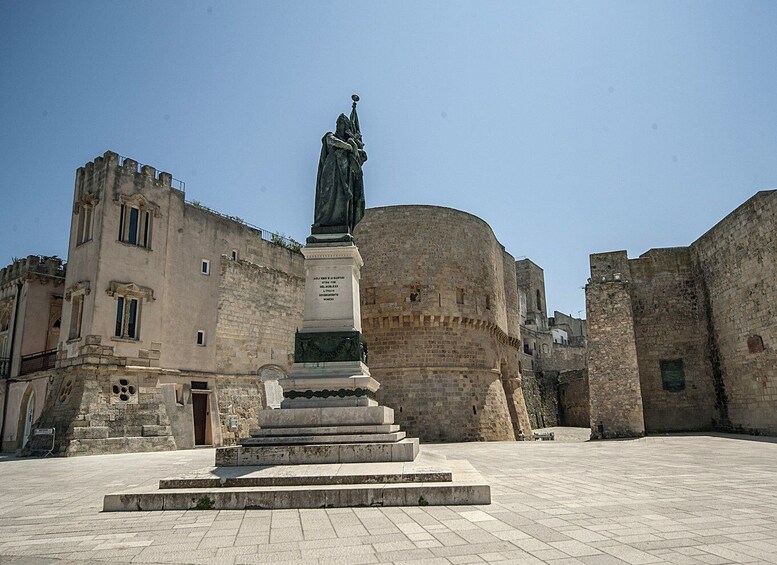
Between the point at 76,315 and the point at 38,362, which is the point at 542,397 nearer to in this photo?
the point at 76,315

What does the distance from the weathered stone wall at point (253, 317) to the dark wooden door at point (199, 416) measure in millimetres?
1431

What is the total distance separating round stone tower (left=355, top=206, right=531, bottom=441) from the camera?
23.3 metres

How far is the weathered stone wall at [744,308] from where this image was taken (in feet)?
56.0

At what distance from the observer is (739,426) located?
19266mm

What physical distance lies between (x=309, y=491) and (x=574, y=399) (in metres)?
35.9

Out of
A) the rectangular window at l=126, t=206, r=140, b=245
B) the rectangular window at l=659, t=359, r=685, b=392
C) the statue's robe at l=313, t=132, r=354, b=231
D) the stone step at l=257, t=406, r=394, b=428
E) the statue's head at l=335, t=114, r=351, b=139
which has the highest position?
the rectangular window at l=126, t=206, r=140, b=245

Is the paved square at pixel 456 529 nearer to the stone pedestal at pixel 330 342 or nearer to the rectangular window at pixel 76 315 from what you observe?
the stone pedestal at pixel 330 342

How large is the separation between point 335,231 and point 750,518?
6.90 m

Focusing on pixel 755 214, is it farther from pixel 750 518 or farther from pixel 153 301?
pixel 153 301

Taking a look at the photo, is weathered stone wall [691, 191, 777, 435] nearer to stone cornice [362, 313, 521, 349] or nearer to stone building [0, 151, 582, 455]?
stone building [0, 151, 582, 455]

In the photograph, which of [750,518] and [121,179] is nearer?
[750,518]

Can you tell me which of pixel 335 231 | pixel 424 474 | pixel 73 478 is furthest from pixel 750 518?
pixel 73 478

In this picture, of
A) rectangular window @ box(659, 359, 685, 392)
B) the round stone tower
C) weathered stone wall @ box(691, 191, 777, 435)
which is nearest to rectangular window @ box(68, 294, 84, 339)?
the round stone tower

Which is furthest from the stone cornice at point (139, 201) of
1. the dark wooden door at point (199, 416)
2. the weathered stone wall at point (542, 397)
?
the weathered stone wall at point (542, 397)
